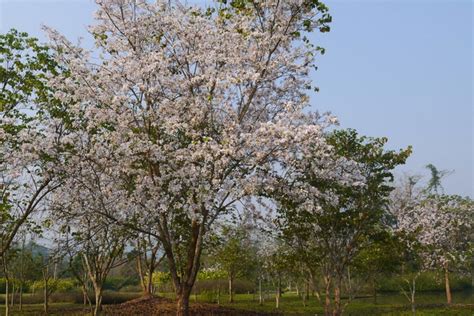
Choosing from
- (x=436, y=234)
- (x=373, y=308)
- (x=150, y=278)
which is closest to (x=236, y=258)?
(x=150, y=278)

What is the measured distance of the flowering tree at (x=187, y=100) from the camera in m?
14.6

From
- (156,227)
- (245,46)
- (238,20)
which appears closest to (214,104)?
(245,46)

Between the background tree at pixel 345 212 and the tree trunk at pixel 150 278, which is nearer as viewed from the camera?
the background tree at pixel 345 212

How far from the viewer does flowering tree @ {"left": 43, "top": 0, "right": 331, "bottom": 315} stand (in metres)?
14.6

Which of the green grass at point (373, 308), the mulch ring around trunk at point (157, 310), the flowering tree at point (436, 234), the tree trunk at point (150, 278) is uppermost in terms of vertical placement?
the flowering tree at point (436, 234)

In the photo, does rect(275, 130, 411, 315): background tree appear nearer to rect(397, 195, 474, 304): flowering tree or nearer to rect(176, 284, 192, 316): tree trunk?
rect(176, 284, 192, 316): tree trunk

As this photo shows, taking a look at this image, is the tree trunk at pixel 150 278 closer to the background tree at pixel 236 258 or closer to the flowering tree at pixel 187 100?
the background tree at pixel 236 258

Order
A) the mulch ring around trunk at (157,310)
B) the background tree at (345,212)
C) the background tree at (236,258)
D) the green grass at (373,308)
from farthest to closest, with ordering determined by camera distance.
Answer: the background tree at (236,258) → the green grass at (373,308) → the mulch ring around trunk at (157,310) → the background tree at (345,212)

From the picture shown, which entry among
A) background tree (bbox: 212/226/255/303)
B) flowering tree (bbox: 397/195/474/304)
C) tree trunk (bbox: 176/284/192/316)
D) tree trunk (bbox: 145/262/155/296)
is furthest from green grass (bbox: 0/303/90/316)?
flowering tree (bbox: 397/195/474/304)

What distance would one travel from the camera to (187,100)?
51.7ft

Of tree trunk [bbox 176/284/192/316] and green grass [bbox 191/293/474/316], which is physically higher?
tree trunk [bbox 176/284/192/316]

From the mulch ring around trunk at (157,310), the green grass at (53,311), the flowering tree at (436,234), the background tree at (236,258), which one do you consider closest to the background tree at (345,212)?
the mulch ring around trunk at (157,310)

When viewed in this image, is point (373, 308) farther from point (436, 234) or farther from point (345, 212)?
point (345, 212)

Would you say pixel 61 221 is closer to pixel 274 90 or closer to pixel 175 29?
pixel 175 29
